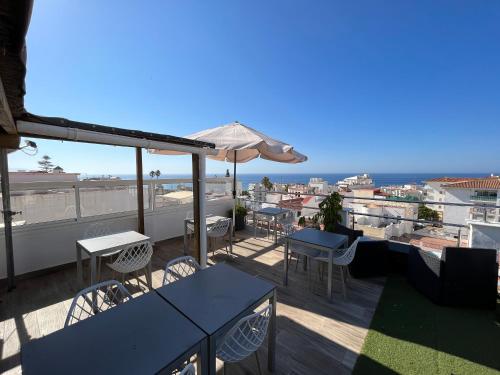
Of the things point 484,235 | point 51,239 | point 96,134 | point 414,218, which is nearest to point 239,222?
point 51,239

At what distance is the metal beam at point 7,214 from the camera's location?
2.64 metres

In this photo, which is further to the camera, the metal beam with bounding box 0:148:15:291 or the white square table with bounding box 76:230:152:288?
the metal beam with bounding box 0:148:15:291

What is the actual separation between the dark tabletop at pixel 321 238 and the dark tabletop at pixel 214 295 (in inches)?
51.9

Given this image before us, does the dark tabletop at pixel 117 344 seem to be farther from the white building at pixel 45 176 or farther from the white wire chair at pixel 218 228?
the white building at pixel 45 176

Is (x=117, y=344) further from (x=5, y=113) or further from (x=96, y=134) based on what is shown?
(x=96, y=134)

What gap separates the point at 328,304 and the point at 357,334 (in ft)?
1.62

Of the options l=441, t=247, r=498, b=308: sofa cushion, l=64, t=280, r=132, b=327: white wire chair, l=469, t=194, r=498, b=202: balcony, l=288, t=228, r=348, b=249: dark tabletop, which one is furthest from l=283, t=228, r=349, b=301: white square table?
l=469, t=194, r=498, b=202: balcony

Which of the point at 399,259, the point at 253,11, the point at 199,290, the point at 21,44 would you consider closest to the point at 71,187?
the point at 199,290

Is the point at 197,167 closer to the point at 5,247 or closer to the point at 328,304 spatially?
the point at 328,304

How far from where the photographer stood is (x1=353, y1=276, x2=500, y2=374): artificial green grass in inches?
66.2

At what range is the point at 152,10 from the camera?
336 centimetres

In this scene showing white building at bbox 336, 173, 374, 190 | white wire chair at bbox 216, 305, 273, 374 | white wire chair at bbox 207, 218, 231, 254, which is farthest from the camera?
white building at bbox 336, 173, 374, 190

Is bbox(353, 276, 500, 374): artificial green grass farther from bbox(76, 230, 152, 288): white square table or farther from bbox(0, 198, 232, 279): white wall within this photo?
bbox(0, 198, 232, 279): white wall

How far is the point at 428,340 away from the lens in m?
1.96
